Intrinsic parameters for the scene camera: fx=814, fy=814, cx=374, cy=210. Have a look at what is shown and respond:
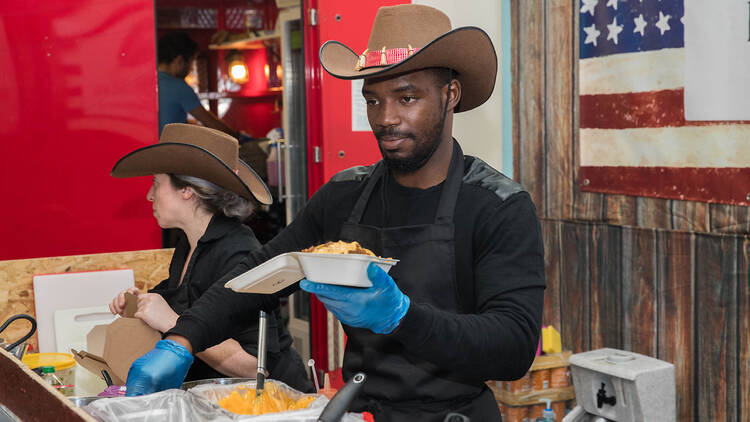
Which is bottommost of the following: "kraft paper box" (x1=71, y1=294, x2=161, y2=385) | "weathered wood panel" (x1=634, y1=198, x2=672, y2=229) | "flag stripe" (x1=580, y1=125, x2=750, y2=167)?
"kraft paper box" (x1=71, y1=294, x2=161, y2=385)

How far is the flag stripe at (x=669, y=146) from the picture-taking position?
3645mm

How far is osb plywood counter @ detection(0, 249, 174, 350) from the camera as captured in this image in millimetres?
3562

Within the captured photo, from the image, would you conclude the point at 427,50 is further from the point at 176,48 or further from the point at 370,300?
the point at 176,48

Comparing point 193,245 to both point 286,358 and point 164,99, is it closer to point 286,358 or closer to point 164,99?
point 286,358

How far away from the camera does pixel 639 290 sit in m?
4.16

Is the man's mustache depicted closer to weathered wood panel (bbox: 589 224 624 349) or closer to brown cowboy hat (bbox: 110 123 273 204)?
brown cowboy hat (bbox: 110 123 273 204)

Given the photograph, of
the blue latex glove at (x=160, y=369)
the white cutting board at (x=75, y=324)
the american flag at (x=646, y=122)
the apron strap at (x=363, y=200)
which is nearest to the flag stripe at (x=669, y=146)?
the american flag at (x=646, y=122)

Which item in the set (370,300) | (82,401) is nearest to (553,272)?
(370,300)

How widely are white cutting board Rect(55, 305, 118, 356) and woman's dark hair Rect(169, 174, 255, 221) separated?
906 millimetres

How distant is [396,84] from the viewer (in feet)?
6.54

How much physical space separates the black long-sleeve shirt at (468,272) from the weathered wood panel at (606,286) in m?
2.43

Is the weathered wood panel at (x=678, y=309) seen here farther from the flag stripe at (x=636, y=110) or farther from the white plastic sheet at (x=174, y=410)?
the white plastic sheet at (x=174, y=410)

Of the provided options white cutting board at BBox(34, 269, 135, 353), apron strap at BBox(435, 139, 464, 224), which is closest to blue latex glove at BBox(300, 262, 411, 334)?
apron strap at BBox(435, 139, 464, 224)

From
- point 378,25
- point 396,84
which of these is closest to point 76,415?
point 396,84
